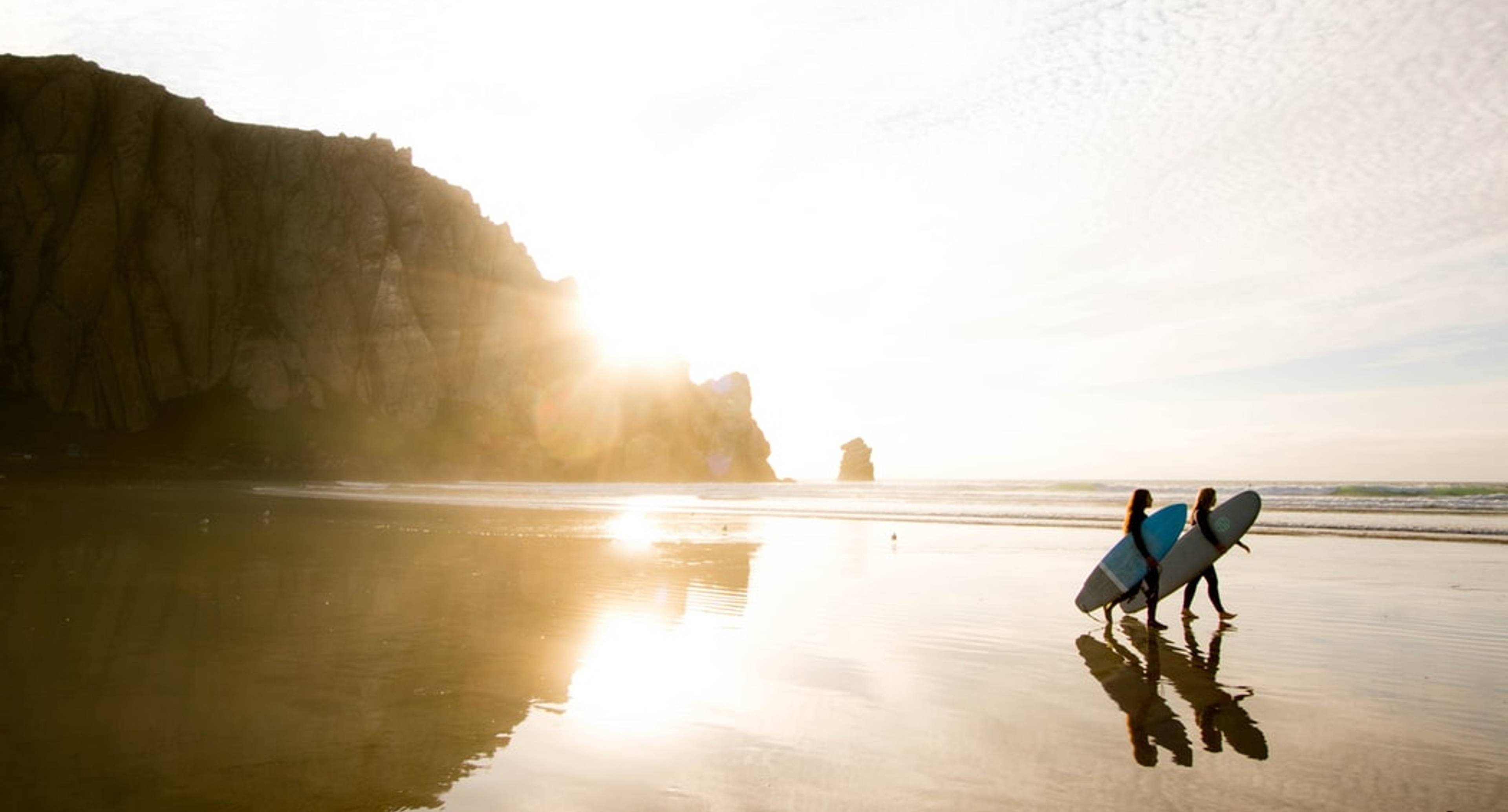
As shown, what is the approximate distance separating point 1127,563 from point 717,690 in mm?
7984

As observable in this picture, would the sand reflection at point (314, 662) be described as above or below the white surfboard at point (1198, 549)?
below

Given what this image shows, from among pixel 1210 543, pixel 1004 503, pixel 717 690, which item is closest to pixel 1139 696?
pixel 717 690

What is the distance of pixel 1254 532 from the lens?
98.1 ft

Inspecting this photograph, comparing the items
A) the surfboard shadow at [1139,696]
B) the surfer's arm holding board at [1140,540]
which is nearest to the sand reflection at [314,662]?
the surfboard shadow at [1139,696]

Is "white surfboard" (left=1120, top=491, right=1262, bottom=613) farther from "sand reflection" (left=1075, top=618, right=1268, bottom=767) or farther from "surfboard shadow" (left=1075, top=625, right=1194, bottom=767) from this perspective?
"surfboard shadow" (left=1075, top=625, right=1194, bottom=767)

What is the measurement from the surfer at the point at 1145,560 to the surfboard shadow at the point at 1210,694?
0.40 meters

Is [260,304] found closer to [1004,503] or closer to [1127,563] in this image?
[1004,503]

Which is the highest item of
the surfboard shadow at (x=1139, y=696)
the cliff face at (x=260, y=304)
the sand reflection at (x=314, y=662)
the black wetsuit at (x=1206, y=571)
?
the cliff face at (x=260, y=304)

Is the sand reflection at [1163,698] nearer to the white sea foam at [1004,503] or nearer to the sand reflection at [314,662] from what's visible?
the sand reflection at [314,662]

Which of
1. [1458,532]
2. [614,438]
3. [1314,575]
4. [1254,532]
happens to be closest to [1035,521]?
[1254,532]

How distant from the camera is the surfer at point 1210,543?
Result: 1362cm

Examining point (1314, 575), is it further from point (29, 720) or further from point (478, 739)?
point (29, 720)

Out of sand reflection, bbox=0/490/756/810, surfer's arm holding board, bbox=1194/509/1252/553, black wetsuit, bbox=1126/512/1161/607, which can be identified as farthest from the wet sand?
surfer's arm holding board, bbox=1194/509/1252/553

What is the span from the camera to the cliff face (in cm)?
9100
